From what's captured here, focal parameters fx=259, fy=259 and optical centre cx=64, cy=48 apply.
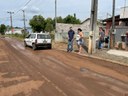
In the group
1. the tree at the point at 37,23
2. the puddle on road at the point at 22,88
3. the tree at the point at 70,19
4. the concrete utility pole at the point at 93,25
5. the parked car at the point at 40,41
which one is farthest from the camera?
the tree at the point at 70,19

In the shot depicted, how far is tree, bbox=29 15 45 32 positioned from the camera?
84.9m

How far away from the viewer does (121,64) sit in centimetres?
→ 1430

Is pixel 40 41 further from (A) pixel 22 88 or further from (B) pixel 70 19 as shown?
(B) pixel 70 19

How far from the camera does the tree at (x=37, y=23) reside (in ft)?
279

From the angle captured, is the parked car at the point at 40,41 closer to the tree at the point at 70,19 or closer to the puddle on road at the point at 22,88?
the puddle on road at the point at 22,88

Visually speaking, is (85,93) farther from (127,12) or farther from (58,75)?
(127,12)

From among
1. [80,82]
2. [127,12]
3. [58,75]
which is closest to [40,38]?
[127,12]

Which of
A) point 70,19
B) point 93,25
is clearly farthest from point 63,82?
point 70,19

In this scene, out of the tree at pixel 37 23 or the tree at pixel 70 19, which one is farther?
the tree at pixel 70 19

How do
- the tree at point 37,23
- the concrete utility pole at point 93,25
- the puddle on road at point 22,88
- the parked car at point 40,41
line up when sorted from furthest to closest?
the tree at point 37,23, the parked car at point 40,41, the concrete utility pole at point 93,25, the puddle on road at point 22,88

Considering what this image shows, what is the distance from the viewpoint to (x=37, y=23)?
84.8 metres

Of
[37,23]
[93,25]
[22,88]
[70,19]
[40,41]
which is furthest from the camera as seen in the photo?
[70,19]

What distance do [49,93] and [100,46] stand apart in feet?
48.7

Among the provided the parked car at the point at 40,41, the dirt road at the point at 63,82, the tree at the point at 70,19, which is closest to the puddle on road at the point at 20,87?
the dirt road at the point at 63,82
